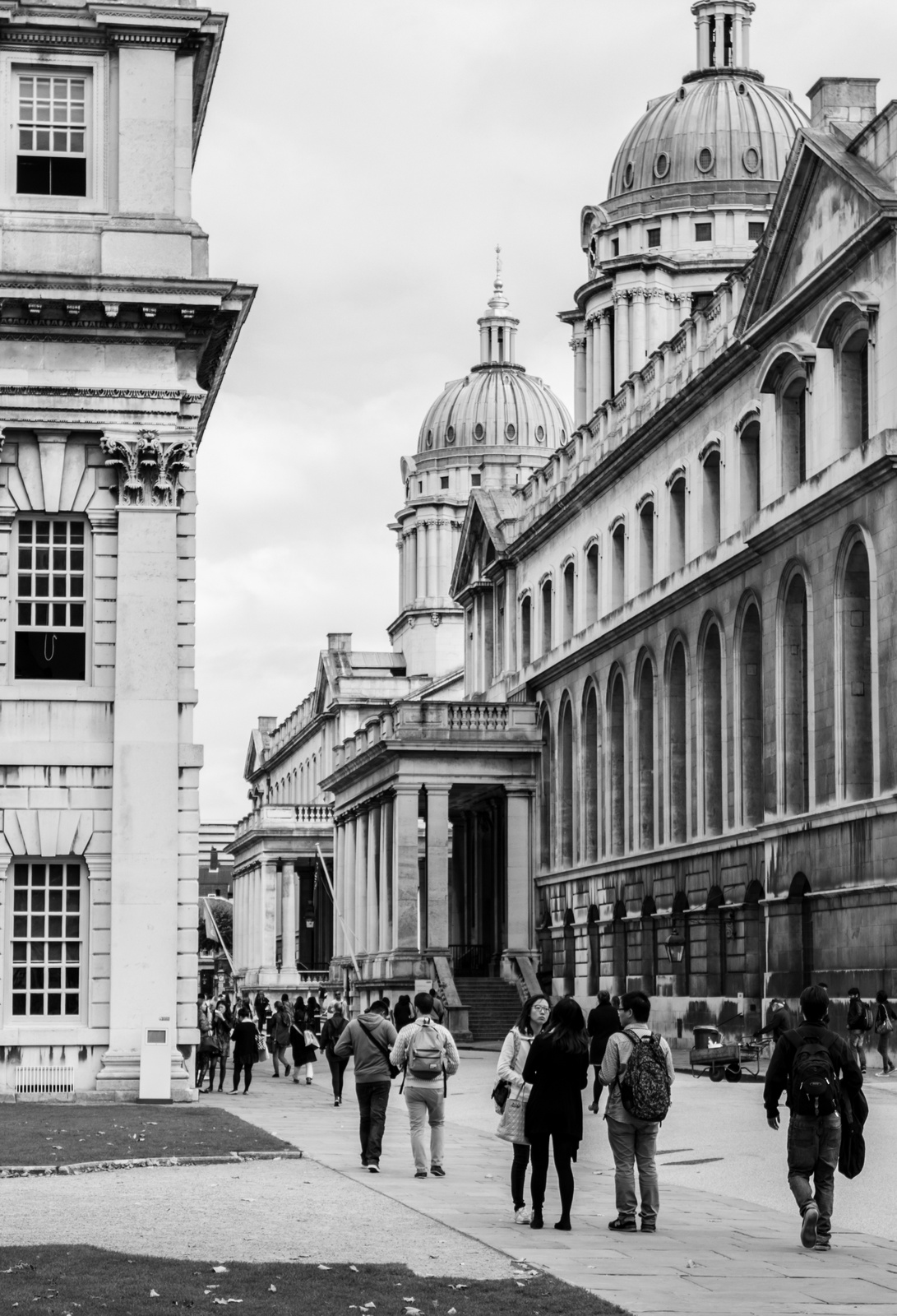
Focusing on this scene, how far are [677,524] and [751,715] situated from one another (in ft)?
29.0

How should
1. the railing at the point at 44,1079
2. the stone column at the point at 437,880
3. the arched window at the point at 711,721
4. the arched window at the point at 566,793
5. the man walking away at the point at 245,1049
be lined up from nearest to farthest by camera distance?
the railing at the point at 44,1079, the man walking away at the point at 245,1049, the arched window at the point at 711,721, the stone column at the point at 437,880, the arched window at the point at 566,793

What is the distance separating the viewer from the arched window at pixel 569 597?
72.3m

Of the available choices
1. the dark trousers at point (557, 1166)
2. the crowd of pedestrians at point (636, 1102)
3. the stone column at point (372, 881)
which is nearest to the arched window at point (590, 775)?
the stone column at point (372, 881)

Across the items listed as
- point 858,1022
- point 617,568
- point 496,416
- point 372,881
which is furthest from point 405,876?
point 496,416

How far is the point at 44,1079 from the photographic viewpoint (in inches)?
1330

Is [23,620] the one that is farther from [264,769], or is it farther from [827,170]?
[264,769]

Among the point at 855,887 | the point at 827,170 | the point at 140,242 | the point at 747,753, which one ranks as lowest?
the point at 855,887

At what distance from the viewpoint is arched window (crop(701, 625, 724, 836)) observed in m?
56.2

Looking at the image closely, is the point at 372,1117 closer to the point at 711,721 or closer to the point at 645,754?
the point at 711,721

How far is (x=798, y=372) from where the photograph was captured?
49062 mm

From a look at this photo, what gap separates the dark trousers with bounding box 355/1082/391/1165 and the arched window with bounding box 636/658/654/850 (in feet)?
126

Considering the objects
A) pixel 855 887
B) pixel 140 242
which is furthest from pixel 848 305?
pixel 140 242

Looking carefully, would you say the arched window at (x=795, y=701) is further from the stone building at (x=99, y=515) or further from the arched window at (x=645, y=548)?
the stone building at (x=99, y=515)

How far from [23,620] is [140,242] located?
5884 millimetres
